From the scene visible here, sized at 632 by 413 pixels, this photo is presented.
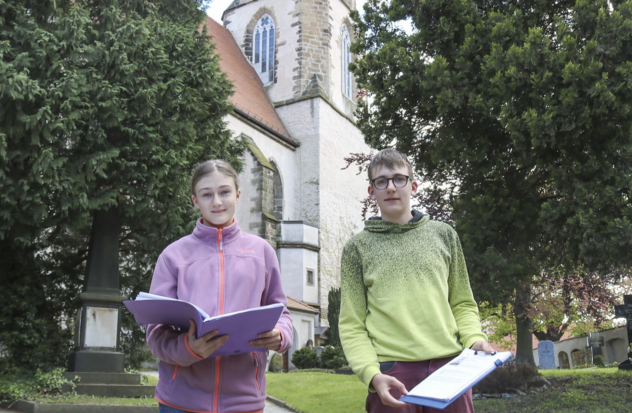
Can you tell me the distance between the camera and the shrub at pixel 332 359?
1852 centimetres

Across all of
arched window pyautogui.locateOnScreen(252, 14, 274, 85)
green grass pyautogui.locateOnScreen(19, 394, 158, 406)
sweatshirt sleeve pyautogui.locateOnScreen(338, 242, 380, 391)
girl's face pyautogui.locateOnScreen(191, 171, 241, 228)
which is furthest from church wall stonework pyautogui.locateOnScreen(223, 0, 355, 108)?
sweatshirt sleeve pyautogui.locateOnScreen(338, 242, 380, 391)

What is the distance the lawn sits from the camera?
7672 millimetres

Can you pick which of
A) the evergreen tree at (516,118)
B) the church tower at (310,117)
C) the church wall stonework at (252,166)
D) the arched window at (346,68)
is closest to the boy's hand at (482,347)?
the evergreen tree at (516,118)

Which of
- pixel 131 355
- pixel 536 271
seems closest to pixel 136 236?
pixel 131 355

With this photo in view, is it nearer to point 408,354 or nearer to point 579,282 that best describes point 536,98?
point 408,354

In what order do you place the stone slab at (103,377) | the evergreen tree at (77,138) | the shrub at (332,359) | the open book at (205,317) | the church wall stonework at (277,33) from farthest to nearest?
the church wall stonework at (277,33)
the shrub at (332,359)
the stone slab at (103,377)
the evergreen tree at (77,138)
the open book at (205,317)

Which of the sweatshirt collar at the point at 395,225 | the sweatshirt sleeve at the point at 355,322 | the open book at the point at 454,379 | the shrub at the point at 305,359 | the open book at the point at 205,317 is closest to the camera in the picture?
the open book at the point at 454,379

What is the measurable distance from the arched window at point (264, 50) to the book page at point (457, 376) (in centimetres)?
2681

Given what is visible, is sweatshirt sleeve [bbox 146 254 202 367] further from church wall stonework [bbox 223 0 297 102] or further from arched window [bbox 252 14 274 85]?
arched window [bbox 252 14 274 85]

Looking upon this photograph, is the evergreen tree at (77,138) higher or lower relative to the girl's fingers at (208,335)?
higher

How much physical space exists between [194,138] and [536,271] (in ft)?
20.1

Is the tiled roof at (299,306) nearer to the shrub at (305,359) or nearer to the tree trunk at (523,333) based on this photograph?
the shrub at (305,359)

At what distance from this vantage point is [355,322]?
93.5 inches

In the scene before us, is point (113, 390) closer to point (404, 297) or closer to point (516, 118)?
point (516, 118)
